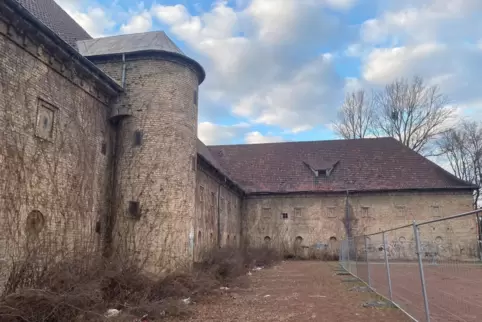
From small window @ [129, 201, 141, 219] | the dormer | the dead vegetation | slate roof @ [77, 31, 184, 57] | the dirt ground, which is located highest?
slate roof @ [77, 31, 184, 57]

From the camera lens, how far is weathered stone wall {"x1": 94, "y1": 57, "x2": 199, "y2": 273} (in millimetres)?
13797

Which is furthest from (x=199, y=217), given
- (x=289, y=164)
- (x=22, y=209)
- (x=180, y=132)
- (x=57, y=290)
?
(x=289, y=164)

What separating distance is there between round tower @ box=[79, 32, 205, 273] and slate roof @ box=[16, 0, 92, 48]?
0.73m

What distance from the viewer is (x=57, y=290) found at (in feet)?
26.2

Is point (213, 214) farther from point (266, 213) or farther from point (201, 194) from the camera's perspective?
point (266, 213)

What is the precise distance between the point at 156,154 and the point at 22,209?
536 cm

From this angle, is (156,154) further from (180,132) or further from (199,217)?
(199,217)

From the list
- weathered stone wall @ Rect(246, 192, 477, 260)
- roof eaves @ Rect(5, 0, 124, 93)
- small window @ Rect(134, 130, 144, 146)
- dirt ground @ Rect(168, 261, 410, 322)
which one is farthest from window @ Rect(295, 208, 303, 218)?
roof eaves @ Rect(5, 0, 124, 93)

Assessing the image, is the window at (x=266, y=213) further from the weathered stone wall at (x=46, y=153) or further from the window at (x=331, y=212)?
the weathered stone wall at (x=46, y=153)

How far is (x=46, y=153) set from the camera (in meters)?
10.8

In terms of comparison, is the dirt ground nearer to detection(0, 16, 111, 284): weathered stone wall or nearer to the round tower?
the round tower

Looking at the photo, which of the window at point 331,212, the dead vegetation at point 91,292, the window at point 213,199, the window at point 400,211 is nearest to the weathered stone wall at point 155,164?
the dead vegetation at point 91,292

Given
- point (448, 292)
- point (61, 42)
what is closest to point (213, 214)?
point (61, 42)

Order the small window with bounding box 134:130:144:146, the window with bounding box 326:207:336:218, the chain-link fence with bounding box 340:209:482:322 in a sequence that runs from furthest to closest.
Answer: the window with bounding box 326:207:336:218 → the small window with bounding box 134:130:144:146 → the chain-link fence with bounding box 340:209:482:322
